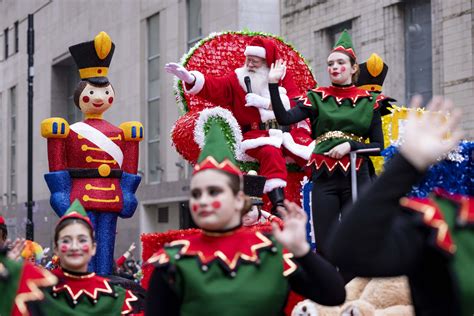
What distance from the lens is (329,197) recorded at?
6.18 metres

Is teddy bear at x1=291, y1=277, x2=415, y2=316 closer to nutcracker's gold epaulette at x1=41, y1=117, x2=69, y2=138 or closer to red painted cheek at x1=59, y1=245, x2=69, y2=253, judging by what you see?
red painted cheek at x1=59, y1=245, x2=69, y2=253

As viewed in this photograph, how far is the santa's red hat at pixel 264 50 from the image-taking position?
7.95 metres

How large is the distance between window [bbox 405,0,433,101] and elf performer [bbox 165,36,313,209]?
891 centimetres

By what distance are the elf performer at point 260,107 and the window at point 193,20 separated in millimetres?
16368

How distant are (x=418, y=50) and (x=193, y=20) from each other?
9.25 meters

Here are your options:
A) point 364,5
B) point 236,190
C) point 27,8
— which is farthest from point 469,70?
point 27,8

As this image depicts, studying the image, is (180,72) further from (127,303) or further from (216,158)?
(216,158)

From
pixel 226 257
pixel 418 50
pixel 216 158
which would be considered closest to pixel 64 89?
pixel 418 50

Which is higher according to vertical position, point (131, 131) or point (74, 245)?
point (131, 131)

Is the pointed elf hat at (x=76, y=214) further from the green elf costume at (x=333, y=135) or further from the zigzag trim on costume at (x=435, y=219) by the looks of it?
the zigzag trim on costume at (x=435, y=219)

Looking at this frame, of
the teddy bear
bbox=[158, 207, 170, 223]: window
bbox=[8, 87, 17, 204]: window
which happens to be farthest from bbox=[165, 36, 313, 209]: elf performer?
bbox=[8, 87, 17, 204]: window

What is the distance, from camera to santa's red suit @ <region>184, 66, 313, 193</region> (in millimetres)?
7773

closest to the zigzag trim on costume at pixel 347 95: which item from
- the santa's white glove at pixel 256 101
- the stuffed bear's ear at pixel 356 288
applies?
the stuffed bear's ear at pixel 356 288

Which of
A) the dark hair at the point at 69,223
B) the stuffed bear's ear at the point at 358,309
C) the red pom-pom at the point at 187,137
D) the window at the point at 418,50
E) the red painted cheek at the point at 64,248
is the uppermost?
the window at the point at 418,50
